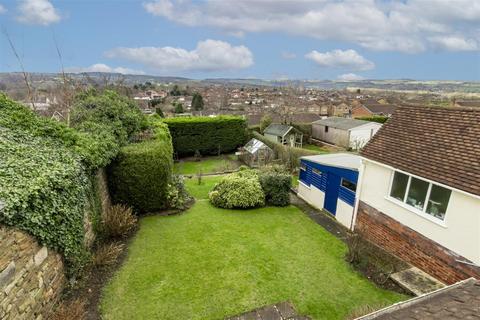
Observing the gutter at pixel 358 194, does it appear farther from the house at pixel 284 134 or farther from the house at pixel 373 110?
the house at pixel 373 110

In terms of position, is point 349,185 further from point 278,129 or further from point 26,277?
point 278,129

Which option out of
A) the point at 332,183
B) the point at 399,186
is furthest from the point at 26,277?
the point at 332,183

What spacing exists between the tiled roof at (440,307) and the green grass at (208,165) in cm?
1905

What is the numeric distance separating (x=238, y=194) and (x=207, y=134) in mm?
14932

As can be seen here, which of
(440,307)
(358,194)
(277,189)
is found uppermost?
(440,307)

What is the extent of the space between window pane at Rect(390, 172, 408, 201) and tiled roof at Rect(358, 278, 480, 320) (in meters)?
4.72

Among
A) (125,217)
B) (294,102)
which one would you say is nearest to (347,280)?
(125,217)

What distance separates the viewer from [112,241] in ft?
31.1

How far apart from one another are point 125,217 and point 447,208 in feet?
32.4

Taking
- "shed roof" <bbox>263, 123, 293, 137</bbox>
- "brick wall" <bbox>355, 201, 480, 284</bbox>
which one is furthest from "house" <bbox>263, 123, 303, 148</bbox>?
"brick wall" <bbox>355, 201, 480, 284</bbox>

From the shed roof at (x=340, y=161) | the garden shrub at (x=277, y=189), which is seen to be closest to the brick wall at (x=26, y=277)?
the garden shrub at (x=277, y=189)

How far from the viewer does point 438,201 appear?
7.85 m

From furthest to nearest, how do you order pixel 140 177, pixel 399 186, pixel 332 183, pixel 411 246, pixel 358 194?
1. pixel 332 183
2. pixel 140 177
3. pixel 358 194
4. pixel 399 186
5. pixel 411 246

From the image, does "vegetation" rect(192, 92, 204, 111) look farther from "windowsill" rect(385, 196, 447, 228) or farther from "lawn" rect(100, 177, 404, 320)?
"windowsill" rect(385, 196, 447, 228)
